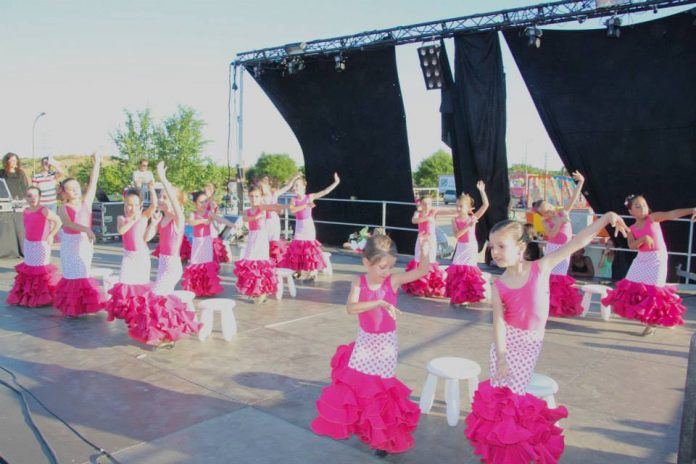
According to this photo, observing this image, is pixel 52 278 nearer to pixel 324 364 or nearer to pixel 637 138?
pixel 324 364

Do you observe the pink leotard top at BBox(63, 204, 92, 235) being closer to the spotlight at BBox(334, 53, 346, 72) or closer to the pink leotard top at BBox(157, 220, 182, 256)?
the pink leotard top at BBox(157, 220, 182, 256)

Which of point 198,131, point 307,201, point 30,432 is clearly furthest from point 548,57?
point 198,131

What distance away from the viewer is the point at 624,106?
8.79 m

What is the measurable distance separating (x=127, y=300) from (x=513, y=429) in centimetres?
374

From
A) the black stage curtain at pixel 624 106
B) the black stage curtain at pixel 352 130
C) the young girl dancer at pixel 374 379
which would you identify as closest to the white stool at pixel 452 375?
the young girl dancer at pixel 374 379

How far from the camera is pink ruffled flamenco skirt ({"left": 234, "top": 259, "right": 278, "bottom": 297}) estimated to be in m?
6.89

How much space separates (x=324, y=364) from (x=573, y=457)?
213cm

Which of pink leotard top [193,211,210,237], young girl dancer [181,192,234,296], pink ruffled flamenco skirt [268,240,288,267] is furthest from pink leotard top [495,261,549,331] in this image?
pink ruffled flamenco skirt [268,240,288,267]

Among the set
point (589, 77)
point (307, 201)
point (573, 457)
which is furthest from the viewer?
point (589, 77)

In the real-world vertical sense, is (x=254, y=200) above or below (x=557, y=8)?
below

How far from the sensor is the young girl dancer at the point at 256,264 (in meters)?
6.90

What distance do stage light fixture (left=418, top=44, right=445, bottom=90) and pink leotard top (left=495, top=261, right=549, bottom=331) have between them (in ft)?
26.8

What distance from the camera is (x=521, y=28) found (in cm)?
931

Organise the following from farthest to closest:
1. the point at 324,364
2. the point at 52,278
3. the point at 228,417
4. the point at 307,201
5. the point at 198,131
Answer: the point at 198,131 → the point at 307,201 → the point at 52,278 → the point at 324,364 → the point at 228,417
